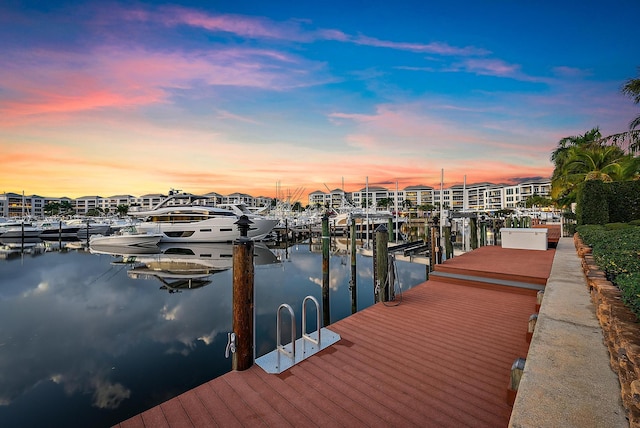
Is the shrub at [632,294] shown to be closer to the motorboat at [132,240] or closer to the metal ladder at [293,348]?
the metal ladder at [293,348]

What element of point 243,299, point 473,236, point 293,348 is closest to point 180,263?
point 473,236

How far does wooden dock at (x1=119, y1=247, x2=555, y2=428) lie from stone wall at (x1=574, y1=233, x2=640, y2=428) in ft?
4.37

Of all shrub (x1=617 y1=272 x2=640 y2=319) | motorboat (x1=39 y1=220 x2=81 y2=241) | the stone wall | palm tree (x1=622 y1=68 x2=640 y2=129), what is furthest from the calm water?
motorboat (x1=39 y1=220 x2=81 y2=241)

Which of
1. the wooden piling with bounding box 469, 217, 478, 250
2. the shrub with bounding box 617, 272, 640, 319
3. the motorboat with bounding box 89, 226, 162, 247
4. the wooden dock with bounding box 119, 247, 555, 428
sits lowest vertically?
the motorboat with bounding box 89, 226, 162, 247

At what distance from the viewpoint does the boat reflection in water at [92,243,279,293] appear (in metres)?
18.4

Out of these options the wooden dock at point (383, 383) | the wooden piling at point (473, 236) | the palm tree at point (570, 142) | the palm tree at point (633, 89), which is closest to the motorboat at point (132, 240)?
the wooden piling at point (473, 236)

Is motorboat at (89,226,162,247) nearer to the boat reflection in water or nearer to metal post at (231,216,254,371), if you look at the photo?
the boat reflection in water

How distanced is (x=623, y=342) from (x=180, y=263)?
88.5ft

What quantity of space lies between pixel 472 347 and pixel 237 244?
4292 mm

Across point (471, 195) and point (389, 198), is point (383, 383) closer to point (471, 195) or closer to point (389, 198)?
point (389, 198)

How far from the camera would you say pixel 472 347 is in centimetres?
495

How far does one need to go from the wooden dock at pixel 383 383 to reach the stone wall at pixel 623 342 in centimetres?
133

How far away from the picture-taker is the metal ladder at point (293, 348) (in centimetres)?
440

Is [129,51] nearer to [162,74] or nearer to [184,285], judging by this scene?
[162,74]
